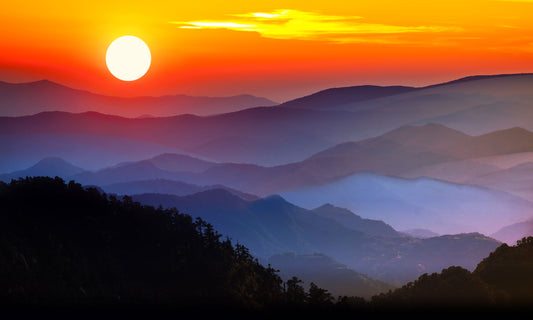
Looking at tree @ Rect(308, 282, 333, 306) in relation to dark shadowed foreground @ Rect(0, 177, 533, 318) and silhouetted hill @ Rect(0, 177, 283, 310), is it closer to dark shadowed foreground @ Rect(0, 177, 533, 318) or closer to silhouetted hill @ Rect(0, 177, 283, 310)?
dark shadowed foreground @ Rect(0, 177, 533, 318)

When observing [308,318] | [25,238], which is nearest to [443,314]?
[308,318]

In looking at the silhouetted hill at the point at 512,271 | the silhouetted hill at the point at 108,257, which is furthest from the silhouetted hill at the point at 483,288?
the silhouetted hill at the point at 108,257

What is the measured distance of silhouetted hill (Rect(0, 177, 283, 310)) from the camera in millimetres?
74375

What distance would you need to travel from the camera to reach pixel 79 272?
82.1 m

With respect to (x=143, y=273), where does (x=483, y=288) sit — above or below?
above

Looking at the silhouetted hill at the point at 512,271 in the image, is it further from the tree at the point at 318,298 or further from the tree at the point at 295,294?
the tree at the point at 318,298

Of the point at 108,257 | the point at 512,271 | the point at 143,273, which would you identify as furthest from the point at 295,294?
the point at 512,271

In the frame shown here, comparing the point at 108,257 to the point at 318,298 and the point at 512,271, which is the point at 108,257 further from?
the point at 512,271

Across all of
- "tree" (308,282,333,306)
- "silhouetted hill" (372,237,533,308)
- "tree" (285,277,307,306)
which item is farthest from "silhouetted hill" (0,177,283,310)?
"silhouetted hill" (372,237,533,308)

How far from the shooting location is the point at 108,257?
8806 cm

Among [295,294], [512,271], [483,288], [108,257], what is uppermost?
[512,271]

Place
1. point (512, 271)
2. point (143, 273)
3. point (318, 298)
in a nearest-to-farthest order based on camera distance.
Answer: point (318, 298)
point (143, 273)
point (512, 271)

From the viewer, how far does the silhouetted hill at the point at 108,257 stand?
7438 centimetres

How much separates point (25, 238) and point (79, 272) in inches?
345
